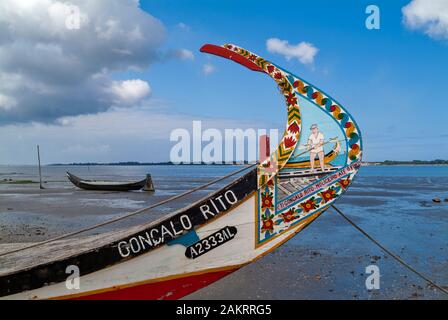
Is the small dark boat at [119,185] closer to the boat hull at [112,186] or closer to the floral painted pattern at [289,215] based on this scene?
the boat hull at [112,186]

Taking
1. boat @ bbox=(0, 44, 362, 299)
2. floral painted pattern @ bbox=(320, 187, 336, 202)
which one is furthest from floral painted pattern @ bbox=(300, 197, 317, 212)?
floral painted pattern @ bbox=(320, 187, 336, 202)

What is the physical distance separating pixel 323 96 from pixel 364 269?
5.23 m

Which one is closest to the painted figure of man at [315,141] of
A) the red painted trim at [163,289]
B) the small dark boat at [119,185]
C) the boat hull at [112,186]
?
the red painted trim at [163,289]

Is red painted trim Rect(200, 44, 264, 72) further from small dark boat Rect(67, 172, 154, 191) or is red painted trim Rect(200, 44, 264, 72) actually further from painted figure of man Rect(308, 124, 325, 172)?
small dark boat Rect(67, 172, 154, 191)

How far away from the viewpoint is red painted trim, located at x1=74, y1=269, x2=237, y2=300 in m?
4.37

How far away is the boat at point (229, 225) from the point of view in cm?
421

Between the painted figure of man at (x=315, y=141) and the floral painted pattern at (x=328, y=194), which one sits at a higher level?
the painted figure of man at (x=315, y=141)

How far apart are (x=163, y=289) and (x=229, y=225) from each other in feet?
3.73

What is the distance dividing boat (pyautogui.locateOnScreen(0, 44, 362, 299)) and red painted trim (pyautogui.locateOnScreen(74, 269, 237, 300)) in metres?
0.01

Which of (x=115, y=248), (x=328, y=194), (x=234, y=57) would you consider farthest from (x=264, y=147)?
(x=115, y=248)

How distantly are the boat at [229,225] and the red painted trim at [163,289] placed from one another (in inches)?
0.5

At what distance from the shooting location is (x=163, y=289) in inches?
176

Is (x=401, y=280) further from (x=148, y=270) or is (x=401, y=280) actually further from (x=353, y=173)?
(x=148, y=270)

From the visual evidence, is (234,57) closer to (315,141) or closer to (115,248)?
(315,141)
